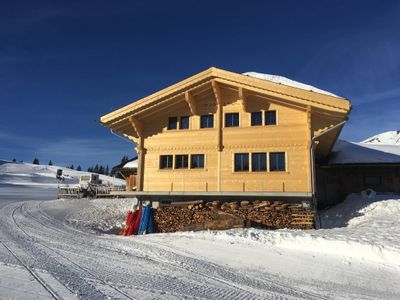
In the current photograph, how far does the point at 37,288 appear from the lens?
5965 millimetres

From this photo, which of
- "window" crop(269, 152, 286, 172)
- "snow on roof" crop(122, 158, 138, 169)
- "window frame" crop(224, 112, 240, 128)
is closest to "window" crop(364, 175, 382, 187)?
"window" crop(269, 152, 286, 172)

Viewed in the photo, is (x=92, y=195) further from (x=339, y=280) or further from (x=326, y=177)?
(x=339, y=280)

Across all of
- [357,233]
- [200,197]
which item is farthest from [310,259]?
[200,197]

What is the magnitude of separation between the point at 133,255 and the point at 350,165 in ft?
52.7

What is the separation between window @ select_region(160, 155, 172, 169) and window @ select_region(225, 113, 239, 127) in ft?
11.7

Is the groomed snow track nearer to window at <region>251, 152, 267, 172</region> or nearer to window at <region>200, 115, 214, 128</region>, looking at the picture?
window at <region>251, 152, 267, 172</region>

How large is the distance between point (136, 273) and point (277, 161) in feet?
33.8

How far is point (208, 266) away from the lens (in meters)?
8.66

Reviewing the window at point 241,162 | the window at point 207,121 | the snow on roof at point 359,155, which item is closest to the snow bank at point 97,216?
the window at point 207,121

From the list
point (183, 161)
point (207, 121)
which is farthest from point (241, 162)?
point (183, 161)

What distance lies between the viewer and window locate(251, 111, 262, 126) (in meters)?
17.0

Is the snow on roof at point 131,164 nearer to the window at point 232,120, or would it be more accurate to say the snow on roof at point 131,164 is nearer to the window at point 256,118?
the window at point 232,120

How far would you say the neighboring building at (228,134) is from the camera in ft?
51.4

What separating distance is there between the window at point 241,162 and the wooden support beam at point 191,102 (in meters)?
3.39
